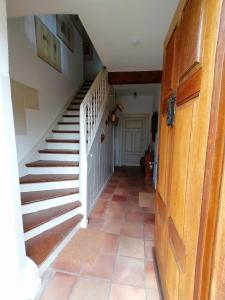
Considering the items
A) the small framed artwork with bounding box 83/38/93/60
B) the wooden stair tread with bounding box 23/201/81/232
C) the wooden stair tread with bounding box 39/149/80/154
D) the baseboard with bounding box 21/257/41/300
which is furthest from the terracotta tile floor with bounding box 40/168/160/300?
the small framed artwork with bounding box 83/38/93/60

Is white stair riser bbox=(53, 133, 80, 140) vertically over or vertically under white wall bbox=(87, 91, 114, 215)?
over

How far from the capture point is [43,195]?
229 centimetres

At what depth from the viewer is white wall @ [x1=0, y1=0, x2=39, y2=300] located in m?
1.07

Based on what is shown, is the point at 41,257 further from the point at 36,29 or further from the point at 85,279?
the point at 36,29

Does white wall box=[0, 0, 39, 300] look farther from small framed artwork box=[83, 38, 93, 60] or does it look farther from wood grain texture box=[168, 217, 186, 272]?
small framed artwork box=[83, 38, 93, 60]

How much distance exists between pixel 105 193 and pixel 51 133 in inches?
67.6

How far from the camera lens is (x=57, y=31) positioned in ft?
12.0

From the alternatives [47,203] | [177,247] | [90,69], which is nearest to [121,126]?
[90,69]

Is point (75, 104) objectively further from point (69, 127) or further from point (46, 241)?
point (46, 241)

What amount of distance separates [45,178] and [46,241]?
0.95 metres

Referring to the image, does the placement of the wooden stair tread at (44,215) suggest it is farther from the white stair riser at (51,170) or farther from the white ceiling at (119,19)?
the white ceiling at (119,19)

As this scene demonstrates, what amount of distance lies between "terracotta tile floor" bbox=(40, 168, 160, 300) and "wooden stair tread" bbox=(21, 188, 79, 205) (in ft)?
1.92

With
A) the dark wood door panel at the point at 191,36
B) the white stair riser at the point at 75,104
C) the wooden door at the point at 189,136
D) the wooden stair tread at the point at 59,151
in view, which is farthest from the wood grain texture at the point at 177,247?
the white stair riser at the point at 75,104

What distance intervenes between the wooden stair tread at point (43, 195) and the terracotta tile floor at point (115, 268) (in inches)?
23.0
